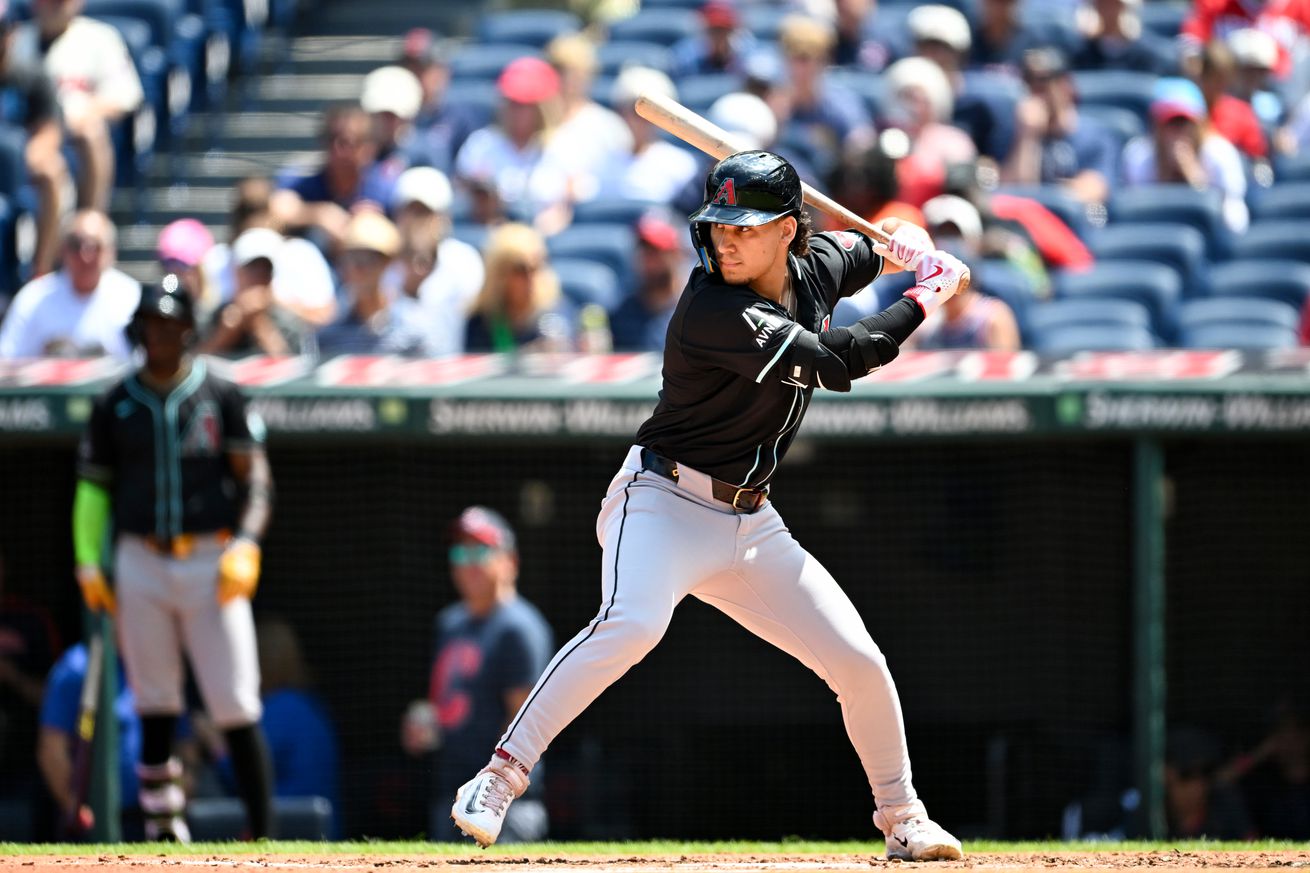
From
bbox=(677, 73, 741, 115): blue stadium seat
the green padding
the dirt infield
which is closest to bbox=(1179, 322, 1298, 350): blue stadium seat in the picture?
bbox=(677, 73, 741, 115): blue stadium seat

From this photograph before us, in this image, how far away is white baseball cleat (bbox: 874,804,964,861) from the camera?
463 centimetres

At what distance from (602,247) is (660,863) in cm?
430

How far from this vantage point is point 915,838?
4637 mm

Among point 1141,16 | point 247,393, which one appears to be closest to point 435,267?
point 247,393

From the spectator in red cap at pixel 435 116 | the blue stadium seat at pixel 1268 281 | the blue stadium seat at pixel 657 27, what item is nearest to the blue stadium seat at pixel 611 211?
the spectator in red cap at pixel 435 116

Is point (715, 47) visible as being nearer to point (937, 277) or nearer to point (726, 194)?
point (937, 277)

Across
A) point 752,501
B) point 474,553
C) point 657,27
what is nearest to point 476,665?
point 474,553

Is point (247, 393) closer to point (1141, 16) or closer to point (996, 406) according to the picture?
point (996, 406)

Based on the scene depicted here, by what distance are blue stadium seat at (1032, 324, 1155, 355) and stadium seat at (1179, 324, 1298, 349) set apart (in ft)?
0.87

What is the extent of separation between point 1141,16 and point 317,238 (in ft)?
14.5

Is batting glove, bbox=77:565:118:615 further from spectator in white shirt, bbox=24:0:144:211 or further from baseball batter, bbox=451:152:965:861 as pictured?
spectator in white shirt, bbox=24:0:144:211

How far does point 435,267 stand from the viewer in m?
8.27

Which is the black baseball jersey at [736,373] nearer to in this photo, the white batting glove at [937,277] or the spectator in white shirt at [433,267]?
the white batting glove at [937,277]

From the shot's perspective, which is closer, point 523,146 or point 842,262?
point 842,262
